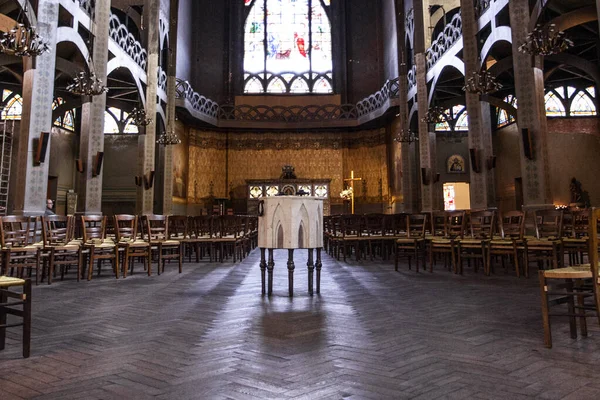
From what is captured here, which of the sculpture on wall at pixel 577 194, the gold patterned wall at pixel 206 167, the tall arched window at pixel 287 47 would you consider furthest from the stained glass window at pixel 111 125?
the sculpture on wall at pixel 577 194

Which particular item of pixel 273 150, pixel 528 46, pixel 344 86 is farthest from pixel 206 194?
pixel 528 46

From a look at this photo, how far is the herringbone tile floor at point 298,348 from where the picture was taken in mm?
2105

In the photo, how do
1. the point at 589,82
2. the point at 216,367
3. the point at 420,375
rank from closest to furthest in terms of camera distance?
the point at 420,375, the point at 216,367, the point at 589,82

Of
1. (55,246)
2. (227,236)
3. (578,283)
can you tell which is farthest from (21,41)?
(578,283)

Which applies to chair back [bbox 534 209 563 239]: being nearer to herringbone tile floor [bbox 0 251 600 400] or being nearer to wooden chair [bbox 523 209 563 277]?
wooden chair [bbox 523 209 563 277]

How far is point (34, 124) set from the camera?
8.30 m

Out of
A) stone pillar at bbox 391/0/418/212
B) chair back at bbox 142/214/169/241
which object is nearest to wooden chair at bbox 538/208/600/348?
chair back at bbox 142/214/169/241

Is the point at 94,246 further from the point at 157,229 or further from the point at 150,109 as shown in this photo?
the point at 150,109

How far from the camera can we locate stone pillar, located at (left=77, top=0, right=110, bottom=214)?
10727 millimetres

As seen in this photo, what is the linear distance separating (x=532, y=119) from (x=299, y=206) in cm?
696

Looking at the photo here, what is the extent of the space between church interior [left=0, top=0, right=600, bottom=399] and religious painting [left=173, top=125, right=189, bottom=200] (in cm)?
15

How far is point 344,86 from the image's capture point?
77.6ft

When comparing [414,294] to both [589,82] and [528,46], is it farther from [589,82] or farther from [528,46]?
[589,82]

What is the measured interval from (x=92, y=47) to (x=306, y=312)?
10.9 metres
